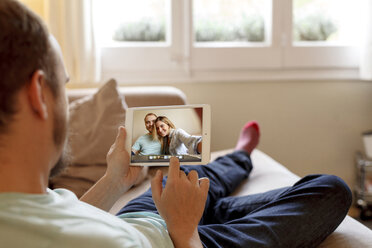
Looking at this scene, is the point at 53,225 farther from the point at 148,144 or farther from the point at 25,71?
the point at 148,144

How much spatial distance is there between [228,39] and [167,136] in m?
1.63

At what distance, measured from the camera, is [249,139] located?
190 centimetres

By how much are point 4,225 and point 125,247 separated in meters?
0.16

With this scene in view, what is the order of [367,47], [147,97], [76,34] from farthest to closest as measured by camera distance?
1. [367,47]
2. [76,34]
3. [147,97]

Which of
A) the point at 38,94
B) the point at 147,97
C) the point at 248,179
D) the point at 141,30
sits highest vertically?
the point at 141,30

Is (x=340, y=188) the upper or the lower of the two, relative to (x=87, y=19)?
lower

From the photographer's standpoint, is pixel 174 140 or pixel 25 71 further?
pixel 174 140

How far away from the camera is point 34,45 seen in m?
0.56

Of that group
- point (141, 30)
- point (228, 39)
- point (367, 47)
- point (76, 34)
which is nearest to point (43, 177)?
point (76, 34)

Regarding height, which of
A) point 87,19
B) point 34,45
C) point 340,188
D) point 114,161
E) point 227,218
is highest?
point 87,19

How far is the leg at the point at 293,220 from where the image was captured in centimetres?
99

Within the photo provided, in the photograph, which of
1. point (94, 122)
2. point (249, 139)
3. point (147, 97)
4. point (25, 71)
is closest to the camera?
point (25, 71)

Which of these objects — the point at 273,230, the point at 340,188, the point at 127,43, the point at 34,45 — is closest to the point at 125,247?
the point at 34,45

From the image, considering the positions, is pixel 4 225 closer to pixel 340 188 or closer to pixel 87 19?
pixel 340 188
